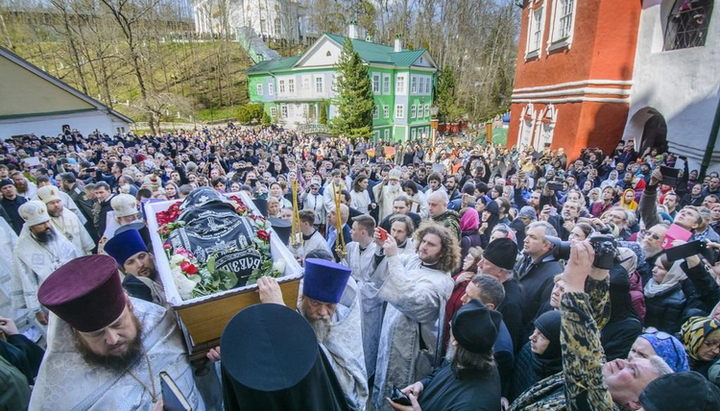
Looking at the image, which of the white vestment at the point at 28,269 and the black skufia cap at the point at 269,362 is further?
the white vestment at the point at 28,269

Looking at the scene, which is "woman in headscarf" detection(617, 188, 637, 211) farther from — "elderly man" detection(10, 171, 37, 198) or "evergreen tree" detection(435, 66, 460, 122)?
"evergreen tree" detection(435, 66, 460, 122)

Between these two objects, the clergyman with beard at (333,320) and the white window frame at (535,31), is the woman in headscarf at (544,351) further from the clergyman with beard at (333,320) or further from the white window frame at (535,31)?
the white window frame at (535,31)

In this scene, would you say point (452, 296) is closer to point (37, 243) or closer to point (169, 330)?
point (169, 330)

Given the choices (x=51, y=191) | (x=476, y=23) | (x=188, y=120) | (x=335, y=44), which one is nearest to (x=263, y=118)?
(x=188, y=120)

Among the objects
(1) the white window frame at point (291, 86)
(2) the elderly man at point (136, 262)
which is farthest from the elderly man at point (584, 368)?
(1) the white window frame at point (291, 86)

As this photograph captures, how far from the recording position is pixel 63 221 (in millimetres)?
5086

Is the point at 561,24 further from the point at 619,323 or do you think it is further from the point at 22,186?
the point at 22,186

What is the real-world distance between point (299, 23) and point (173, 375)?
64.4m

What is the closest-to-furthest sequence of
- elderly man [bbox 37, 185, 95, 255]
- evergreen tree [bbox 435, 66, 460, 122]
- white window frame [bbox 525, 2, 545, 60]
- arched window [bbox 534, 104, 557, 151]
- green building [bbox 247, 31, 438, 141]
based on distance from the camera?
elderly man [bbox 37, 185, 95, 255] → arched window [bbox 534, 104, 557, 151] → white window frame [bbox 525, 2, 545, 60] → green building [bbox 247, 31, 438, 141] → evergreen tree [bbox 435, 66, 460, 122]

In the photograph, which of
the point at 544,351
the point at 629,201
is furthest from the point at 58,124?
the point at 629,201

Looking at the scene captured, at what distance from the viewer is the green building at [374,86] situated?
119 feet

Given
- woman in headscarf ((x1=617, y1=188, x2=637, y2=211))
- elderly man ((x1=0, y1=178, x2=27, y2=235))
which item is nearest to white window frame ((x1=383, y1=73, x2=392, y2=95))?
woman in headscarf ((x1=617, y1=188, x2=637, y2=211))

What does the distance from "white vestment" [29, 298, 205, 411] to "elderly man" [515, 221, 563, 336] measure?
3.00 metres

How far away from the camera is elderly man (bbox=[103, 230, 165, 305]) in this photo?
8.48ft
